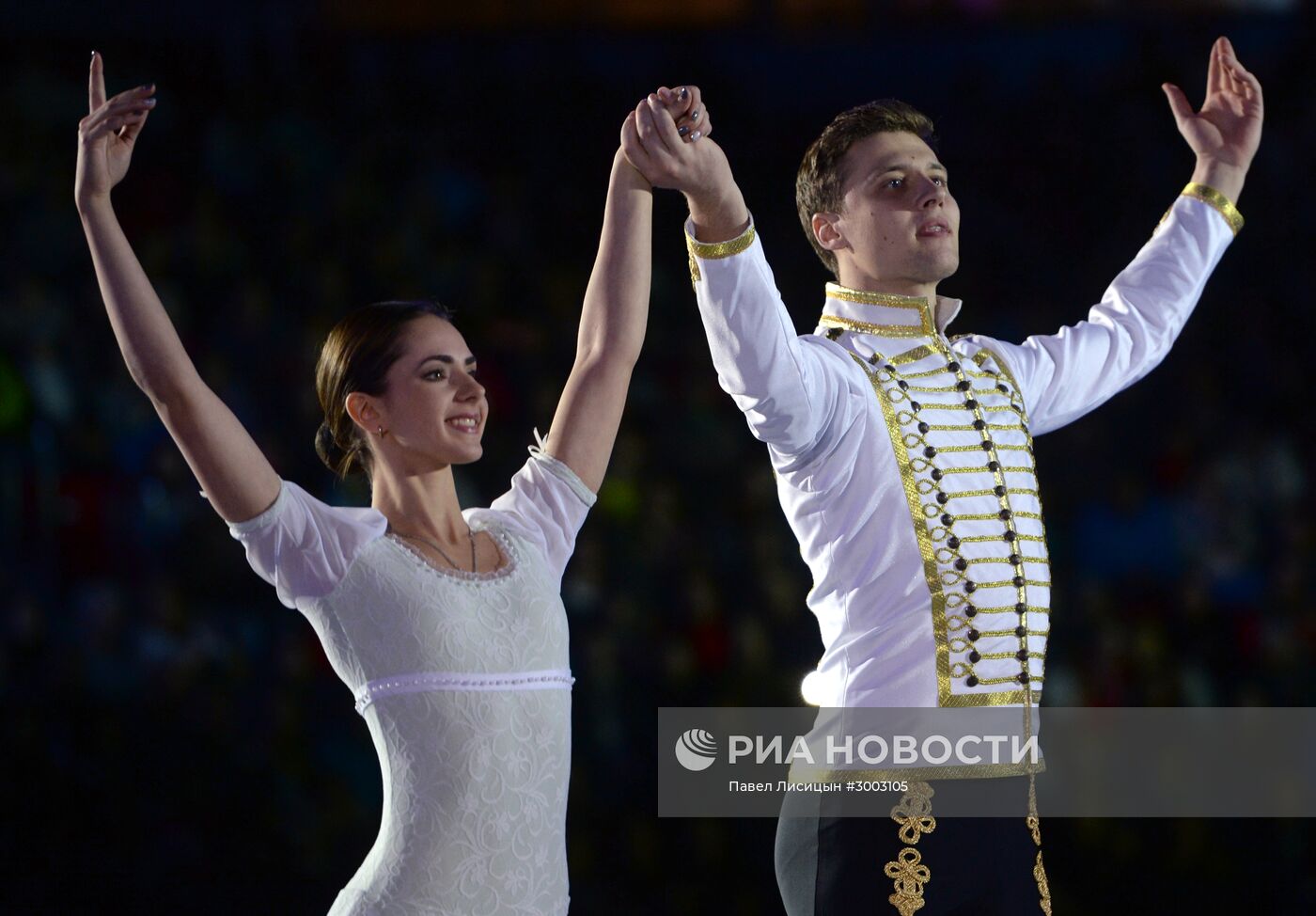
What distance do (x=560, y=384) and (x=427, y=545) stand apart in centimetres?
354

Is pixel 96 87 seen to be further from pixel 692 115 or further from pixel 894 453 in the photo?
pixel 894 453

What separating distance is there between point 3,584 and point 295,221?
6.33 feet

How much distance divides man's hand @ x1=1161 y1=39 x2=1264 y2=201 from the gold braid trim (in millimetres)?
13

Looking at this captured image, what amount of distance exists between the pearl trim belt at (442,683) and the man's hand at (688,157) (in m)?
0.66

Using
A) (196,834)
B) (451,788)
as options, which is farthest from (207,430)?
(196,834)

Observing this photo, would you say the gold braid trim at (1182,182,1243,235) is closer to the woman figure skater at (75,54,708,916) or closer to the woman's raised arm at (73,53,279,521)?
the woman figure skater at (75,54,708,916)

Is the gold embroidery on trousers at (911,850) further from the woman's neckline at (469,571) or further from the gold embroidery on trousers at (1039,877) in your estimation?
the woman's neckline at (469,571)

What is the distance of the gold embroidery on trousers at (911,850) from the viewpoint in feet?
7.55

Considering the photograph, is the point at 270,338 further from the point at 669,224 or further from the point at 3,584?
the point at 669,224

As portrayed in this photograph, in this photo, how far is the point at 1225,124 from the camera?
3051 millimetres

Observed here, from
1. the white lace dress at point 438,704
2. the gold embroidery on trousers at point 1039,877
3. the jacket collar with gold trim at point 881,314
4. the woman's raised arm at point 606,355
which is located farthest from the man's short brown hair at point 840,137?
the gold embroidery on trousers at point 1039,877

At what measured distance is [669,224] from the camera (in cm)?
682

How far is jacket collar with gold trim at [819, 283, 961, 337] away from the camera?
2607 millimetres

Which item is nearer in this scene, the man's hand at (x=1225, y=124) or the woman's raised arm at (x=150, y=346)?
the woman's raised arm at (x=150, y=346)
